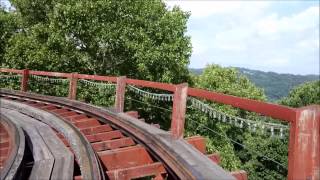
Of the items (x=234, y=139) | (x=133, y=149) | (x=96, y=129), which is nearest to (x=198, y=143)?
(x=133, y=149)

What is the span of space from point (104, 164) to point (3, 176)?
163 cm

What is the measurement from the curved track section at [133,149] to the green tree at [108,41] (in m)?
16.7

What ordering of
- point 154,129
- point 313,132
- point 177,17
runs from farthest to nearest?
point 177,17 < point 154,129 < point 313,132

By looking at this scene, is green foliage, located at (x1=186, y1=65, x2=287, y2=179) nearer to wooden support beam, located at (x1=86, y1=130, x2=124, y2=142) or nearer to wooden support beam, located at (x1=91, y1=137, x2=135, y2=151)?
wooden support beam, located at (x1=86, y1=130, x2=124, y2=142)

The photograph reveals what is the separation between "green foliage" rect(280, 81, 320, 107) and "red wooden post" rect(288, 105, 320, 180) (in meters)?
63.7

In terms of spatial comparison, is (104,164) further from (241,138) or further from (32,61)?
(241,138)

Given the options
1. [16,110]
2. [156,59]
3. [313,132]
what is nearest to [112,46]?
[156,59]

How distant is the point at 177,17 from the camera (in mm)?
27828

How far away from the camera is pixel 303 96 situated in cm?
6838

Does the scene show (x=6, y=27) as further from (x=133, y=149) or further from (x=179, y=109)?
(x=133, y=149)

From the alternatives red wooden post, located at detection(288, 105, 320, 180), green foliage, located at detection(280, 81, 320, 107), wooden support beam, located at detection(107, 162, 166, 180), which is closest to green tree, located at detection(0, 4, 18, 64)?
wooden support beam, located at detection(107, 162, 166, 180)

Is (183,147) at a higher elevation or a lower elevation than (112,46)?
lower

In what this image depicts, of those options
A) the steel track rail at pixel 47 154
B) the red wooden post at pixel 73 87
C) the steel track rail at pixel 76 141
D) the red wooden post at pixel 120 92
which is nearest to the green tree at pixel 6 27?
the red wooden post at pixel 73 87

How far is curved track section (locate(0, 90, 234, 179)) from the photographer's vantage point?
501 cm
